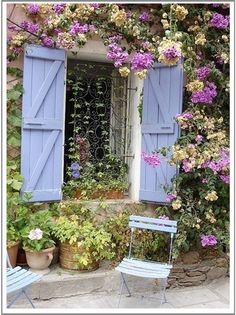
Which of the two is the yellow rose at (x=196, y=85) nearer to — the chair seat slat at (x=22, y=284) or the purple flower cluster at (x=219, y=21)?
the purple flower cluster at (x=219, y=21)

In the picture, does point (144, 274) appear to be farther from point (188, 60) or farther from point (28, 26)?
point (28, 26)

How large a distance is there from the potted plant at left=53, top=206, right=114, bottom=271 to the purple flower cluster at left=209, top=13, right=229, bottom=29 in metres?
2.59

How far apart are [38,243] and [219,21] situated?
3082mm

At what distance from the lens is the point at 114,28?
4.60 meters

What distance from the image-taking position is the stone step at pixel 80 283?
13.3ft

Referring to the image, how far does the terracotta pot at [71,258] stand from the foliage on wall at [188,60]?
3.00ft

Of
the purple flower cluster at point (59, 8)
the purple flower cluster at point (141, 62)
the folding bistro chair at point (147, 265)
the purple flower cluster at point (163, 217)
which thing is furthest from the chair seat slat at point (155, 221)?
the purple flower cluster at point (59, 8)

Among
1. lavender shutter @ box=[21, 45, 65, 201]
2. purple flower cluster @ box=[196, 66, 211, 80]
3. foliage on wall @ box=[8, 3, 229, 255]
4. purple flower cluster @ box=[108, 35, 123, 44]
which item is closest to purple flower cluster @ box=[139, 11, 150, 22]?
foliage on wall @ box=[8, 3, 229, 255]

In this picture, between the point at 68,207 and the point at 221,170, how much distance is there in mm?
1709

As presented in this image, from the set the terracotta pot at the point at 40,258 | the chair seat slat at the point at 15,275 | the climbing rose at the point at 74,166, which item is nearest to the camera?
the chair seat slat at the point at 15,275

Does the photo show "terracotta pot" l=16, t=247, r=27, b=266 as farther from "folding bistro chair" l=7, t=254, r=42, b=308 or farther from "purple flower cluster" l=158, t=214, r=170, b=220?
"purple flower cluster" l=158, t=214, r=170, b=220

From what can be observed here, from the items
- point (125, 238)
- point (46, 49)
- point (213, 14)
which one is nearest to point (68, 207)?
point (125, 238)

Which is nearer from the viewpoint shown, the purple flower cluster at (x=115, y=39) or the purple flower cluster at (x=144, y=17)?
the purple flower cluster at (x=115, y=39)

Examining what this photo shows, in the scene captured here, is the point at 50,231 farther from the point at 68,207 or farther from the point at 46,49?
the point at 46,49
